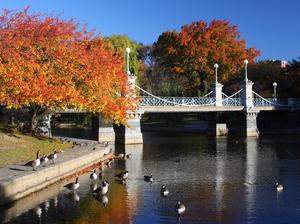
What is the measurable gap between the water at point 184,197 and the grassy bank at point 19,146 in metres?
Result: 3.12

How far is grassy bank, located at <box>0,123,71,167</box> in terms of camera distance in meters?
23.1

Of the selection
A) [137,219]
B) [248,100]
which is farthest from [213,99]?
[137,219]

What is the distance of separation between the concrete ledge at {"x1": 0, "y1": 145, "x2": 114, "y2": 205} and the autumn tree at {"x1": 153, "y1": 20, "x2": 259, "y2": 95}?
34968 mm

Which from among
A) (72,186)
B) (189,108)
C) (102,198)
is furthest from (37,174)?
(189,108)

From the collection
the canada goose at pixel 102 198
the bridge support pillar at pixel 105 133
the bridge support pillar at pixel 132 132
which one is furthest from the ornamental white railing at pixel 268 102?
the canada goose at pixel 102 198

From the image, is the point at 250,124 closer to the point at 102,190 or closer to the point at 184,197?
the point at 184,197

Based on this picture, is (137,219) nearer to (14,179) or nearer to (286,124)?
(14,179)

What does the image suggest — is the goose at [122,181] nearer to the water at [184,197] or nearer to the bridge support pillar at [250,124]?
the water at [184,197]

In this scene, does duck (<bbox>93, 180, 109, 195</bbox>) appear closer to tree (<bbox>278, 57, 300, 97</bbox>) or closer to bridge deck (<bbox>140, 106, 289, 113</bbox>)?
bridge deck (<bbox>140, 106, 289, 113</bbox>)

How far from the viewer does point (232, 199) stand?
1861cm

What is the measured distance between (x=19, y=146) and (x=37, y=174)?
239 inches

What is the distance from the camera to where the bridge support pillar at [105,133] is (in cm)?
4291

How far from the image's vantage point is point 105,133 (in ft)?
141

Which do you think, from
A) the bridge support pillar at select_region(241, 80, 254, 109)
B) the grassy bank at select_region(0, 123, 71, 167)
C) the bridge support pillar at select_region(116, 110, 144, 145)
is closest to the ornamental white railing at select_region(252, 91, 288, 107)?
the bridge support pillar at select_region(241, 80, 254, 109)
